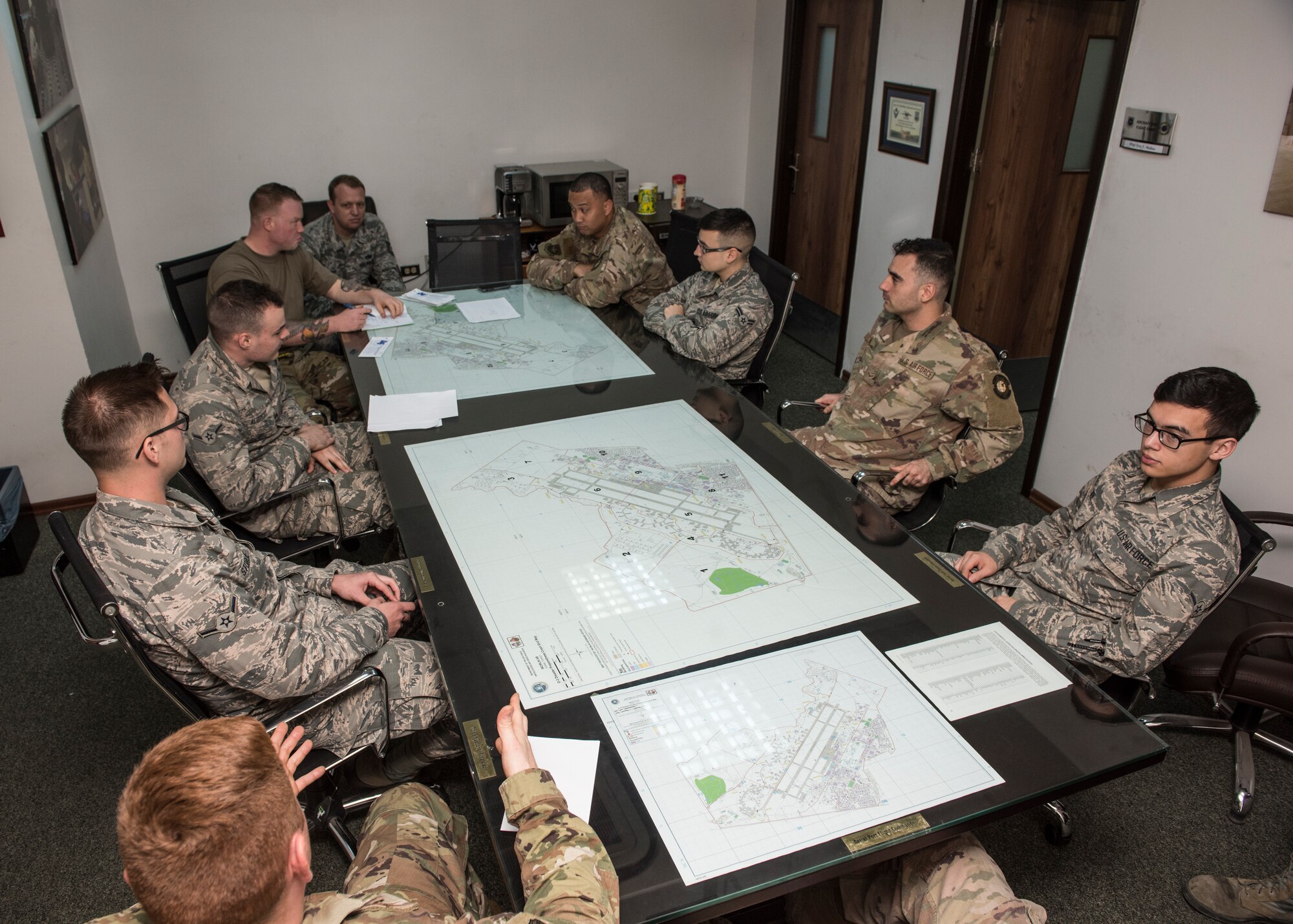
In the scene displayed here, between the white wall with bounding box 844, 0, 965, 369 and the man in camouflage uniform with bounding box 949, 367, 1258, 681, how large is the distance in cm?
231

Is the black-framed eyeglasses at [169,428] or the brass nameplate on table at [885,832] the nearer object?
the brass nameplate on table at [885,832]

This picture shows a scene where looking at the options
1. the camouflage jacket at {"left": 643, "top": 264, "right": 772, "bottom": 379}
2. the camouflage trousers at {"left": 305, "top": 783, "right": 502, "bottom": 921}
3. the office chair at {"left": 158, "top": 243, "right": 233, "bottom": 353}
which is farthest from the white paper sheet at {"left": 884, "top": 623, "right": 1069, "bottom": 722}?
the office chair at {"left": 158, "top": 243, "right": 233, "bottom": 353}

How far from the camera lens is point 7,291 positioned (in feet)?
10.7

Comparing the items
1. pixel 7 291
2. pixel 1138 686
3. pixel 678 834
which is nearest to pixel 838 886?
pixel 678 834

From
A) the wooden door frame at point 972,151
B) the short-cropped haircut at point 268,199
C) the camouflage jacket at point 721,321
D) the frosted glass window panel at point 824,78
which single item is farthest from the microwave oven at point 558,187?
the wooden door frame at point 972,151

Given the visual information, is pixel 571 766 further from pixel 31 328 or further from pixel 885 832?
pixel 31 328

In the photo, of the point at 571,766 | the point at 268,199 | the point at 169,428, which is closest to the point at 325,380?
the point at 268,199

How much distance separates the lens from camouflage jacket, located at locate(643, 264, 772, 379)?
317 centimetres

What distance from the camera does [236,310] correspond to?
A: 244 cm

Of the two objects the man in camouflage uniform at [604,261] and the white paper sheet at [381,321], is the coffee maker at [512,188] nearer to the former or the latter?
the man in camouflage uniform at [604,261]

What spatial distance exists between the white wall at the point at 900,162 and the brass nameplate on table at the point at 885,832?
3.34 metres

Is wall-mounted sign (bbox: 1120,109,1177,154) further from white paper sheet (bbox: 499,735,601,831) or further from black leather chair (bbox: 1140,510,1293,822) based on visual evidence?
white paper sheet (bbox: 499,735,601,831)

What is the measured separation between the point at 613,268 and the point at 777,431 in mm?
1459

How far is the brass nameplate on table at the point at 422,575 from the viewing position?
1.85m
